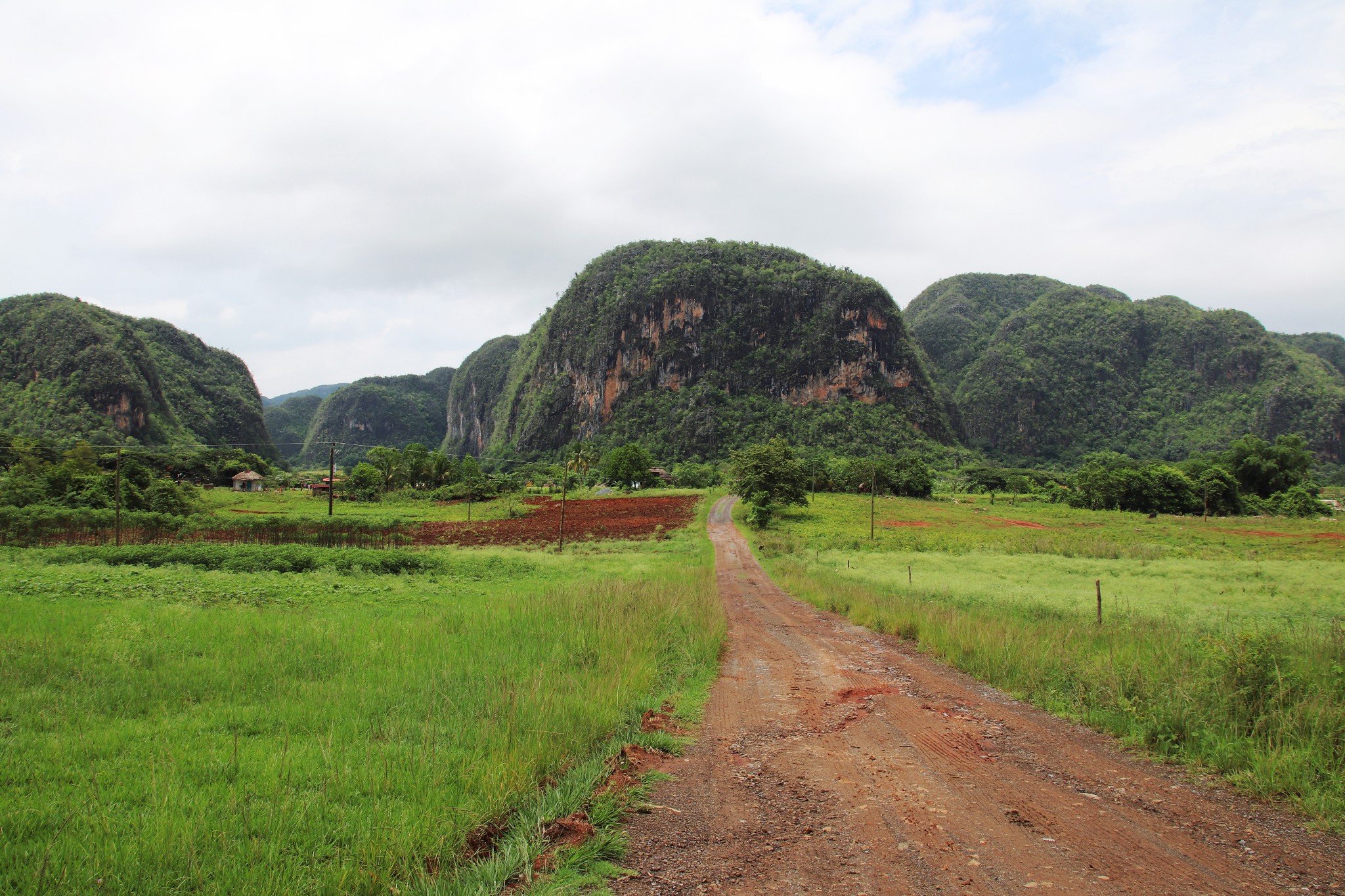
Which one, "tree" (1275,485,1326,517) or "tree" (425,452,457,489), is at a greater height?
"tree" (425,452,457,489)

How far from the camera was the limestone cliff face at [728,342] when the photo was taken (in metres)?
151

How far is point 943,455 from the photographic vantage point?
439 feet

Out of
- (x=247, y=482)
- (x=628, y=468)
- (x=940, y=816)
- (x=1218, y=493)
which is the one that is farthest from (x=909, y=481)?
(x=247, y=482)

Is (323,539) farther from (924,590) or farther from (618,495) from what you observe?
(618,495)

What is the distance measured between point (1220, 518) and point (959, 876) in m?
68.0

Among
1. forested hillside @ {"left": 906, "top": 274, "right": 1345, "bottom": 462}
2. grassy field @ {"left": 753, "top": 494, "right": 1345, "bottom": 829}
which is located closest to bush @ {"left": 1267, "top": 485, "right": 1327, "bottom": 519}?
grassy field @ {"left": 753, "top": 494, "right": 1345, "bottom": 829}

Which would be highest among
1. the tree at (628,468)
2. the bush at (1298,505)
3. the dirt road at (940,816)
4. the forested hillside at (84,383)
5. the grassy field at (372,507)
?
the forested hillside at (84,383)

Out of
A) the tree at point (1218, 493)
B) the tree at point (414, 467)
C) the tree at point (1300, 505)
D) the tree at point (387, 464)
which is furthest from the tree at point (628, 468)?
the tree at point (1300, 505)

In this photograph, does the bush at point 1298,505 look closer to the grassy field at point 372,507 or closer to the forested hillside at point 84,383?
the grassy field at point 372,507

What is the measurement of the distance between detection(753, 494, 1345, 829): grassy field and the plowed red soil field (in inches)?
371

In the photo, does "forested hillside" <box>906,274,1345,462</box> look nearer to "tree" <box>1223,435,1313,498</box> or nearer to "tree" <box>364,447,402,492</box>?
"tree" <box>1223,435,1313,498</box>

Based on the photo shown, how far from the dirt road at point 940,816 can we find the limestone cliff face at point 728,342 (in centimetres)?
14433

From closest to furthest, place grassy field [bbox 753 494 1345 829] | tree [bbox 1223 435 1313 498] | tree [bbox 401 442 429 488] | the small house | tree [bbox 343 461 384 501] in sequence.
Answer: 1. grassy field [bbox 753 494 1345 829]
2. tree [bbox 343 461 384 501]
3. tree [bbox 1223 435 1313 498]
4. tree [bbox 401 442 429 488]
5. the small house

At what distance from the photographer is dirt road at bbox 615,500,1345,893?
3.77 m
